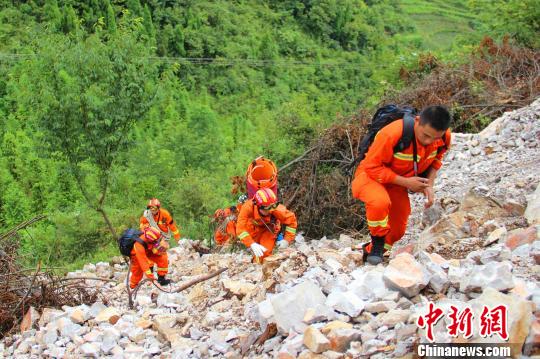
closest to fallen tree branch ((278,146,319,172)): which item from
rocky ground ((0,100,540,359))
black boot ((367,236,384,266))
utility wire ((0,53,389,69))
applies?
rocky ground ((0,100,540,359))

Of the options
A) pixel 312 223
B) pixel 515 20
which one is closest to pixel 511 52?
pixel 515 20

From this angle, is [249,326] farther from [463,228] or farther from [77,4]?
[77,4]

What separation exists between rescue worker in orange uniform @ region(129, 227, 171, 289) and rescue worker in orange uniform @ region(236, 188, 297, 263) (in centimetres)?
135

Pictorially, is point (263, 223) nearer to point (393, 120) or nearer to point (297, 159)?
point (393, 120)

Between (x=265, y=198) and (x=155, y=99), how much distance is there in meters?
5.41

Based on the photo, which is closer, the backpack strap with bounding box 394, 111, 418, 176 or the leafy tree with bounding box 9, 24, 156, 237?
the backpack strap with bounding box 394, 111, 418, 176

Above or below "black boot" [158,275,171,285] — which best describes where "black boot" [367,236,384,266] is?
above

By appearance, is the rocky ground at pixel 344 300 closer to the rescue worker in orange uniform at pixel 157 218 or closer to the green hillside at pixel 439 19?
the rescue worker in orange uniform at pixel 157 218

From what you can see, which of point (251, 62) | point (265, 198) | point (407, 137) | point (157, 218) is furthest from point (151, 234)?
point (251, 62)

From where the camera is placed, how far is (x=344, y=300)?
136 inches

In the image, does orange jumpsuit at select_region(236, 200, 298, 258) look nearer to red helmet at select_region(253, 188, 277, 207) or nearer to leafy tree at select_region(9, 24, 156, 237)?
red helmet at select_region(253, 188, 277, 207)

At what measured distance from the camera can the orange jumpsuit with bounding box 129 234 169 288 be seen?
6.38 m

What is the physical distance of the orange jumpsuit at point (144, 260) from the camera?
251 inches

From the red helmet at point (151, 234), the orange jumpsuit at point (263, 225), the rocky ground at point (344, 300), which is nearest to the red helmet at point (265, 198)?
the orange jumpsuit at point (263, 225)
